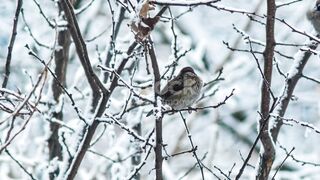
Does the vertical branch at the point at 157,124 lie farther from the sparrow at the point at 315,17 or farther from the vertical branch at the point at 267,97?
the sparrow at the point at 315,17

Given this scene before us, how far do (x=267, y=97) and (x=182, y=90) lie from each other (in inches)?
14.9

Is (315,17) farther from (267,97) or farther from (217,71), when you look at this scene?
(217,71)

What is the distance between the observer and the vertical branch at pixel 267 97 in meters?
2.98

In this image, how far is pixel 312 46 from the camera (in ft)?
11.9

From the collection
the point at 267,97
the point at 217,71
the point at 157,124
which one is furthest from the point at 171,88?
the point at 217,71

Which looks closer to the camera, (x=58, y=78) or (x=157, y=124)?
(x=157, y=124)

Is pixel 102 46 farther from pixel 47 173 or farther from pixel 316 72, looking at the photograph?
pixel 47 173

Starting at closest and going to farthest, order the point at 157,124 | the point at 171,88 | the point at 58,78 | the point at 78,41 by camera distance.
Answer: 1. the point at 157,124
2. the point at 78,41
3. the point at 171,88
4. the point at 58,78

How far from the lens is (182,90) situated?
3320 millimetres

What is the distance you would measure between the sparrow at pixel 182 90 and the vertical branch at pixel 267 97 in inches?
12.9

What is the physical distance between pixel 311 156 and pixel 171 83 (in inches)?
258

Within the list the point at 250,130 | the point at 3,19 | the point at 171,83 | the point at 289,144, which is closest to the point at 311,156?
the point at 289,144

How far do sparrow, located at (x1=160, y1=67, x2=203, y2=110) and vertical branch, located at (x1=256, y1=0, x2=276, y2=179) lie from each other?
0.33 meters

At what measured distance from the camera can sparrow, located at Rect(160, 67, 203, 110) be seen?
3.29 meters
